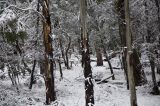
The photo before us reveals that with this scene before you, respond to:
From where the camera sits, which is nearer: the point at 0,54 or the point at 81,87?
the point at 0,54

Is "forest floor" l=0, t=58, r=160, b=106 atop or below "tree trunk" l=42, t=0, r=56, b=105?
below

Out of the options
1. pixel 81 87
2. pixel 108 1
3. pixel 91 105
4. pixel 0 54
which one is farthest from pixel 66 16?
pixel 91 105

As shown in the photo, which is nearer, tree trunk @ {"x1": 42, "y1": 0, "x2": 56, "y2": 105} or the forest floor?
the forest floor

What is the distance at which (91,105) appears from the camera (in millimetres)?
12234

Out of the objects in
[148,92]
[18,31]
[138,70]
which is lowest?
[148,92]

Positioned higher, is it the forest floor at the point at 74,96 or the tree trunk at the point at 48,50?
the tree trunk at the point at 48,50

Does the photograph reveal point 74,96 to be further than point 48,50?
Yes

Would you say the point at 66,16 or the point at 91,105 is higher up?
the point at 66,16

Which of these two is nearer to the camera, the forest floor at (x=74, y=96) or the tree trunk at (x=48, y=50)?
the forest floor at (x=74, y=96)

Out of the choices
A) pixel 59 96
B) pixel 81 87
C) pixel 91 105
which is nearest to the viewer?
pixel 91 105

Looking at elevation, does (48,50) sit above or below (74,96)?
above

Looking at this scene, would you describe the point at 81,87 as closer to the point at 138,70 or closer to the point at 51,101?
the point at 138,70

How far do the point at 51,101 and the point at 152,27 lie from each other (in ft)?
26.2

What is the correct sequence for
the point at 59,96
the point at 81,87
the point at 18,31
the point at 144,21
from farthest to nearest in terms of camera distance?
1. the point at 81,87
2. the point at 144,21
3. the point at 59,96
4. the point at 18,31
